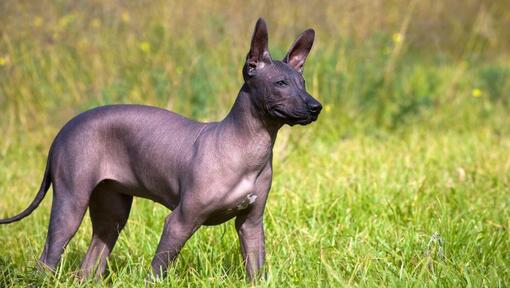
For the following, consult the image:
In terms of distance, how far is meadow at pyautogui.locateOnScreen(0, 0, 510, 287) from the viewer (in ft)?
13.8

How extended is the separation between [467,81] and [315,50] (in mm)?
1958

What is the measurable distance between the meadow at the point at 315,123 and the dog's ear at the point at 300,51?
92cm

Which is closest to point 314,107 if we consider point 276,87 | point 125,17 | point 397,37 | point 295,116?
point 295,116

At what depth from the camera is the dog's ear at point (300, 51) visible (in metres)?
3.76

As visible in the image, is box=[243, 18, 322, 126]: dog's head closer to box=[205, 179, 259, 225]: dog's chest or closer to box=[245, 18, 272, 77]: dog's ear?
box=[245, 18, 272, 77]: dog's ear

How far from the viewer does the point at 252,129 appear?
11.8 ft

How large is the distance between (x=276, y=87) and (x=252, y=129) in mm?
222

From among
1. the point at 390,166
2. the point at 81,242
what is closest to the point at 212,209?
the point at 81,242

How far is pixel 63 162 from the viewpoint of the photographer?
12.8 feet

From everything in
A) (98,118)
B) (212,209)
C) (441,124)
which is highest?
(98,118)

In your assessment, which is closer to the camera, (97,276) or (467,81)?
(97,276)

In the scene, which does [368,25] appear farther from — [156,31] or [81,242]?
[81,242]

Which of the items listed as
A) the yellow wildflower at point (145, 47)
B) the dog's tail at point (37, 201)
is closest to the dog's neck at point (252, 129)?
the dog's tail at point (37, 201)

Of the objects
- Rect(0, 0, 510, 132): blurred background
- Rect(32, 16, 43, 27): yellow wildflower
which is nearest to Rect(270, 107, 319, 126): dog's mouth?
Rect(0, 0, 510, 132): blurred background
